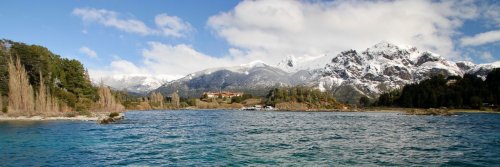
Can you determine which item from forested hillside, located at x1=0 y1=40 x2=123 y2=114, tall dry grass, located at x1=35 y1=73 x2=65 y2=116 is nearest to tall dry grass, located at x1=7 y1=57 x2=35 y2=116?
forested hillside, located at x1=0 y1=40 x2=123 y2=114

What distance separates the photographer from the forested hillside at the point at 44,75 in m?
142

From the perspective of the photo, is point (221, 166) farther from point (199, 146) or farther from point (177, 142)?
point (177, 142)

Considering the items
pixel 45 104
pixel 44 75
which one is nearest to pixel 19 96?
pixel 45 104

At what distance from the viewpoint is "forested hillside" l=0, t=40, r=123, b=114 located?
467 feet

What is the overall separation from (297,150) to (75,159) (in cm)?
2568

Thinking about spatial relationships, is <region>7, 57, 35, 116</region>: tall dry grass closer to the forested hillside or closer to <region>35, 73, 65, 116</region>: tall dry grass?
the forested hillside

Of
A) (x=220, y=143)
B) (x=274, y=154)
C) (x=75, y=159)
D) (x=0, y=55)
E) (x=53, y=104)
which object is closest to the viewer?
(x=75, y=159)

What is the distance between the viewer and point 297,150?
4994 cm

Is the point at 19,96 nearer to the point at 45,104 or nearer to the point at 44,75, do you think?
the point at 45,104

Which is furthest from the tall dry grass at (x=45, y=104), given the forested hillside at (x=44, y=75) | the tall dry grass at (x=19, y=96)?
the tall dry grass at (x=19, y=96)

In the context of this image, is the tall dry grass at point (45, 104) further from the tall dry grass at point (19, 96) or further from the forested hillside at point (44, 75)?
the tall dry grass at point (19, 96)

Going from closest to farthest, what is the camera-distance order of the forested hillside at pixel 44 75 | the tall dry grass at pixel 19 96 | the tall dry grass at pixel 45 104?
the tall dry grass at pixel 19 96 → the tall dry grass at pixel 45 104 → the forested hillside at pixel 44 75

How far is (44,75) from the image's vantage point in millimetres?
159375

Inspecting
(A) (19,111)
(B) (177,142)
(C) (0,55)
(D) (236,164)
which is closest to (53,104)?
(A) (19,111)
